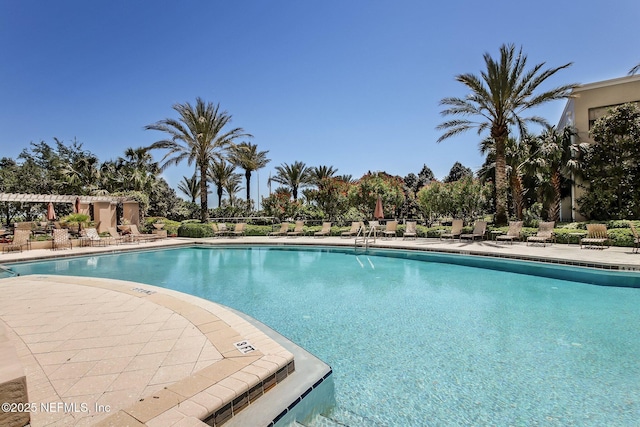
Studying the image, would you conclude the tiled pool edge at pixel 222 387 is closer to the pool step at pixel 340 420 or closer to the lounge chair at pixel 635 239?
the pool step at pixel 340 420

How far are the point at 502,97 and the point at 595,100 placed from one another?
8.56 m

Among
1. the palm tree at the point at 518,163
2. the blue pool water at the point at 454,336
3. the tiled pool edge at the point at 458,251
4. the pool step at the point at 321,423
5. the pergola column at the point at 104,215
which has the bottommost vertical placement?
the blue pool water at the point at 454,336

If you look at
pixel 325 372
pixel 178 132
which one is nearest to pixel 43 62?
pixel 178 132

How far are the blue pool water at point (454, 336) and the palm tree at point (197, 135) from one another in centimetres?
1140

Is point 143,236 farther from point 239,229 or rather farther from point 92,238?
point 239,229

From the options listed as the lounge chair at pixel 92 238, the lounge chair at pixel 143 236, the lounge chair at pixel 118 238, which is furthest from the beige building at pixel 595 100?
the lounge chair at pixel 92 238

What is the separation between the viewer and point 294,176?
30609mm

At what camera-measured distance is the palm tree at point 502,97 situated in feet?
45.7

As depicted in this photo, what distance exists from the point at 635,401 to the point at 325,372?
2971mm

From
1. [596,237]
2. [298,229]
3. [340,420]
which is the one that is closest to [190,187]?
[298,229]

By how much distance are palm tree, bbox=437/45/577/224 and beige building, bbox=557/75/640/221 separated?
5.09 m

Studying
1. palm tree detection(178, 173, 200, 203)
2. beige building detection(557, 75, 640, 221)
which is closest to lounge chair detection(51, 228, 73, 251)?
palm tree detection(178, 173, 200, 203)

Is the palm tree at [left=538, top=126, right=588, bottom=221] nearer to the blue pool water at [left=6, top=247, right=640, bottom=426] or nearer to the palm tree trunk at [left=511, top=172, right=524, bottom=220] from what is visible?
the palm tree trunk at [left=511, top=172, right=524, bottom=220]

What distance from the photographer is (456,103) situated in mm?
15461
